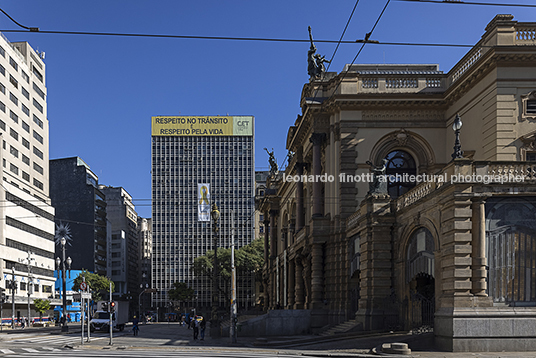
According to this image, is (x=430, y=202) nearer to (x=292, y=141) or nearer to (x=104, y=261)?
(x=292, y=141)

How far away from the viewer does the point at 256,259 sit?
111 meters

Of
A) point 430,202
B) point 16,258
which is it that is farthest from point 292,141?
point 16,258

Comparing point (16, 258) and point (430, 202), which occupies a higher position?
point (430, 202)

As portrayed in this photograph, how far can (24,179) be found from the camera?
9956 cm

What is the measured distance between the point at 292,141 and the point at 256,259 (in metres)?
63.5

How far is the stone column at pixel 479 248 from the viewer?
75.6 feet

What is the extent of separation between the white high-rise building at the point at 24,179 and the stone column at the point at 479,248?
70825 millimetres

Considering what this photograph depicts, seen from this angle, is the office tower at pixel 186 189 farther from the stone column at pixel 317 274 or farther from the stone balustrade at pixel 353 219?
the stone balustrade at pixel 353 219

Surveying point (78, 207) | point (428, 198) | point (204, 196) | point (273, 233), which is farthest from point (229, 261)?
point (428, 198)

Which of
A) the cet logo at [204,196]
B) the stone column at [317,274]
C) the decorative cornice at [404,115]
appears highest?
the decorative cornice at [404,115]

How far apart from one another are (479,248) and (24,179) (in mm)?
89333

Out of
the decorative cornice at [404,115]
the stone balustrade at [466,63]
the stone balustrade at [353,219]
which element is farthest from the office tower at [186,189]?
the stone balustrade at [466,63]

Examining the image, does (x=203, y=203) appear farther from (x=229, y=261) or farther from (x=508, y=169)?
(x=508, y=169)

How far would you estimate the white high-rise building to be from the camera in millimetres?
86875
